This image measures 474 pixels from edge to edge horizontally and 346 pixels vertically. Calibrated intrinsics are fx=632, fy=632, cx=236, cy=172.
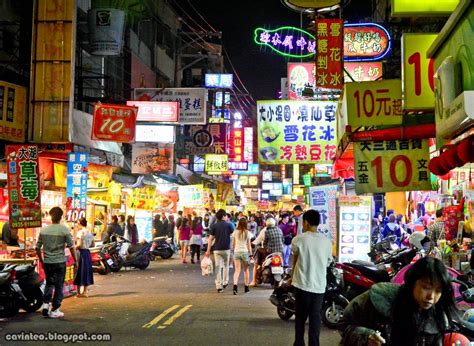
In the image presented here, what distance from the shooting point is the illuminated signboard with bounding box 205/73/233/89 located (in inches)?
1503

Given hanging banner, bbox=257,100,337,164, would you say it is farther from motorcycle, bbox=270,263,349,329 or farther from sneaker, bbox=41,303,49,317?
sneaker, bbox=41,303,49,317

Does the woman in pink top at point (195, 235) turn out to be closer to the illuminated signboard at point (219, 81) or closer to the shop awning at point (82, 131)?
the shop awning at point (82, 131)

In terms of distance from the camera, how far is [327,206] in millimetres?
15094

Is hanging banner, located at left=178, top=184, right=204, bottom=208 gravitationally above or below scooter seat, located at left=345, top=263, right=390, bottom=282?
above

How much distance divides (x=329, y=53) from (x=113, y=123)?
27.2 feet

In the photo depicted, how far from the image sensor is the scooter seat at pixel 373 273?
961 centimetres

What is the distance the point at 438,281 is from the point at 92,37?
66.4ft

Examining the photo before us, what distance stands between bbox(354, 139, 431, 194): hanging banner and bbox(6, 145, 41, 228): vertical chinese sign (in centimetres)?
694

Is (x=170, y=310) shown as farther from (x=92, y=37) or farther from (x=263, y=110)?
(x=92, y=37)

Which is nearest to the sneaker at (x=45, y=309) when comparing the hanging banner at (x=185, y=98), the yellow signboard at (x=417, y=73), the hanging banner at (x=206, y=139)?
the yellow signboard at (x=417, y=73)

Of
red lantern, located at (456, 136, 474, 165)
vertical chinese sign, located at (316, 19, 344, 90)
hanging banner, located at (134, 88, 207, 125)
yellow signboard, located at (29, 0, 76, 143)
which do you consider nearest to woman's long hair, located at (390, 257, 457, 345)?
red lantern, located at (456, 136, 474, 165)

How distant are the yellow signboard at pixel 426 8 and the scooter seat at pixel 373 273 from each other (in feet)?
12.6

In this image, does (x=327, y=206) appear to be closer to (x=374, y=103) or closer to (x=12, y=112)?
(x=374, y=103)

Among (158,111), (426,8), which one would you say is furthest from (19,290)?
(158,111)
